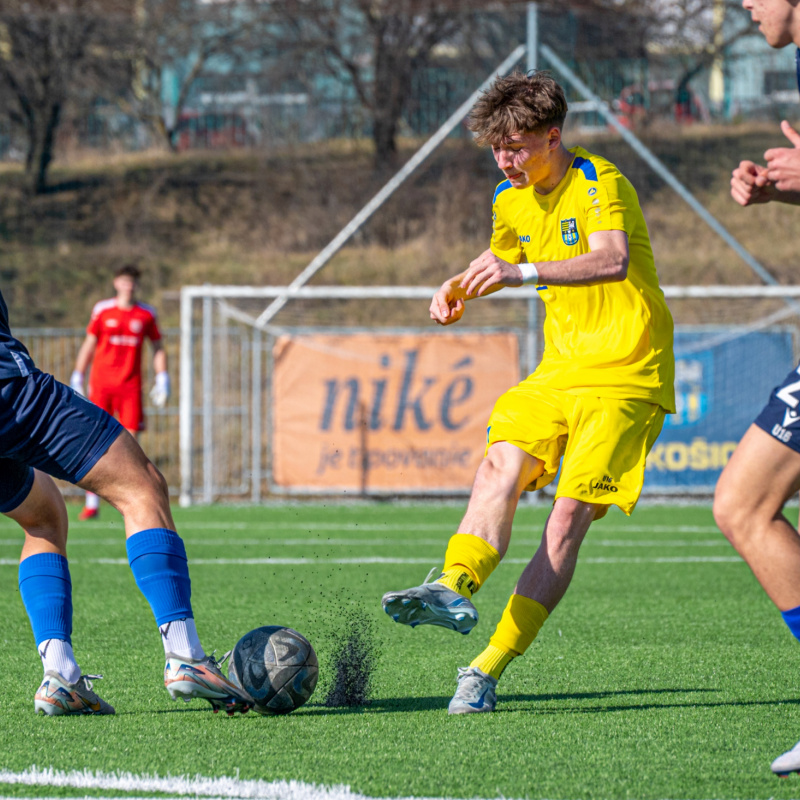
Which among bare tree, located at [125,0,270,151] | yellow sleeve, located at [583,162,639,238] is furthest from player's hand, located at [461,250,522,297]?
bare tree, located at [125,0,270,151]

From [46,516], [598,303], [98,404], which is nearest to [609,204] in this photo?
[598,303]

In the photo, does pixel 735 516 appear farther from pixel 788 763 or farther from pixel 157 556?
pixel 157 556

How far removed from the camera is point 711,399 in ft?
46.6

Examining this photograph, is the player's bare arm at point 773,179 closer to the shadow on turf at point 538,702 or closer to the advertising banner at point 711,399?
the shadow on turf at point 538,702

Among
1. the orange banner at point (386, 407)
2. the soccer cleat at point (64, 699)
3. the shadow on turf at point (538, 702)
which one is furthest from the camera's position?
the orange banner at point (386, 407)

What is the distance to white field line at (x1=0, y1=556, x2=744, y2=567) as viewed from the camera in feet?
28.9

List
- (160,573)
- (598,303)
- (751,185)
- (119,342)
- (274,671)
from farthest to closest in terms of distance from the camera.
A: (119,342)
(598,303)
(274,671)
(160,573)
(751,185)

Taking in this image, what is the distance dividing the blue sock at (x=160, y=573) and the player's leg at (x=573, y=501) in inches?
40.3

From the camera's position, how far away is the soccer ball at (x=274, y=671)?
404cm

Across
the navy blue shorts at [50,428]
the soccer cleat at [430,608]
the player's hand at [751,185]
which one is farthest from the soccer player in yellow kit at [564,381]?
the navy blue shorts at [50,428]

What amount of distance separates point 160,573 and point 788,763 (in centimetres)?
190

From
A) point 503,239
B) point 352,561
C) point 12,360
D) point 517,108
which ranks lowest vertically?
point 352,561

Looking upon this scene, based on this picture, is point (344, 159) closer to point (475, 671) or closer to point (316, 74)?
point (316, 74)

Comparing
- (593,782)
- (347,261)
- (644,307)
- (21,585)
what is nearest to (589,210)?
(644,307)
